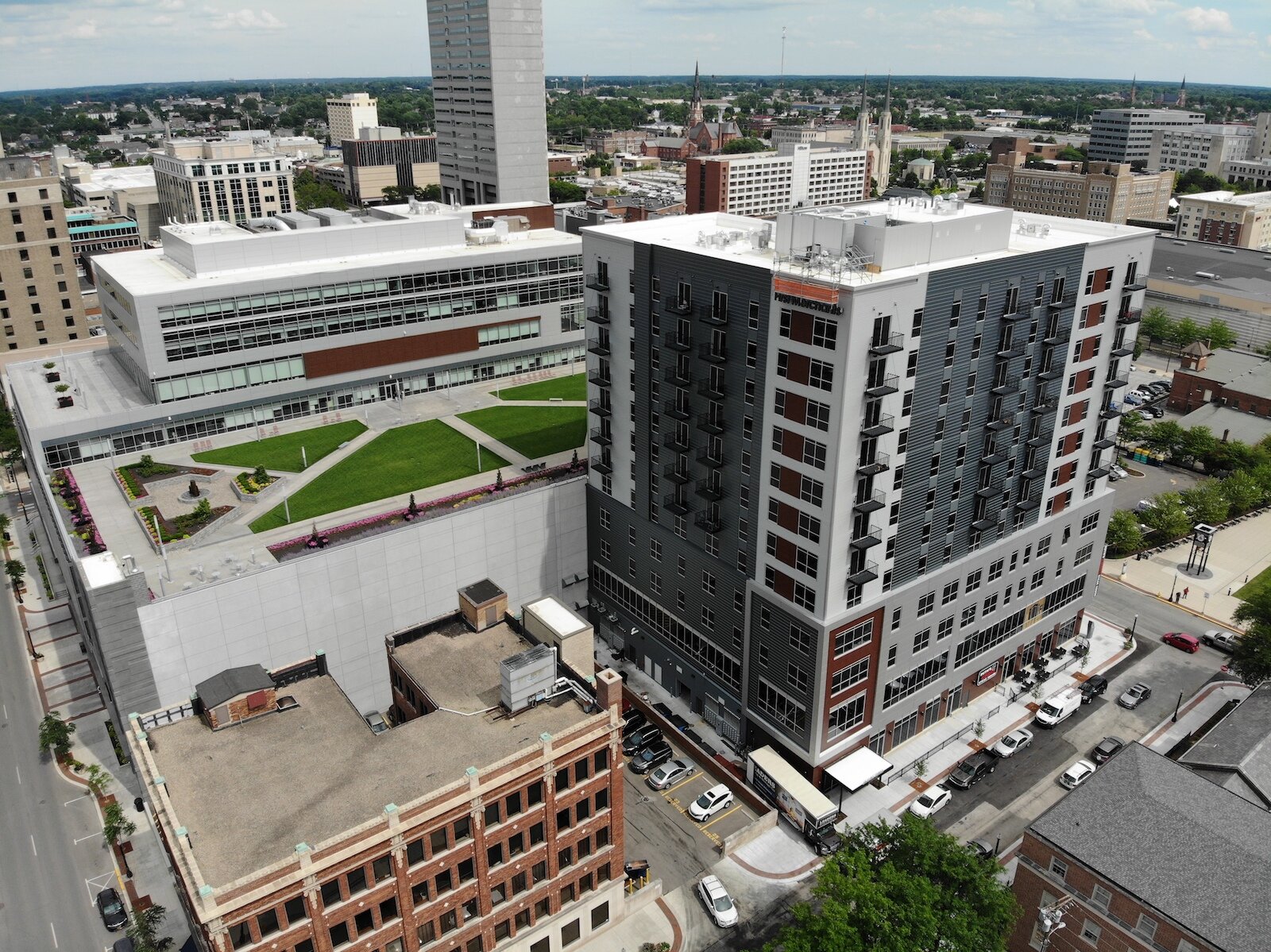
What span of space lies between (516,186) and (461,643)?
158 metres

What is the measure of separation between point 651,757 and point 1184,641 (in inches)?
2197

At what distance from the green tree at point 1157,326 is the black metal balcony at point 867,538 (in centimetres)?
13986

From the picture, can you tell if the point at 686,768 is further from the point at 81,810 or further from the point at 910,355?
the point at 81,810

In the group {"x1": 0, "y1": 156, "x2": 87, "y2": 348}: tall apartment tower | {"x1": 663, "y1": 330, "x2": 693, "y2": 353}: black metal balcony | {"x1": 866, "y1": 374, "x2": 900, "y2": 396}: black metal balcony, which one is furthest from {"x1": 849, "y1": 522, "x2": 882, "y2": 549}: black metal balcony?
{"x1": 0, "y1": 156, "x2": 87, "y2": 348}: tall apartment tower

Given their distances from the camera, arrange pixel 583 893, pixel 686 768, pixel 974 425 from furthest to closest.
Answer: pixel 686 768
pixel 974 425
pixel 583 893

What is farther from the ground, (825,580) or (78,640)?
(825,580)

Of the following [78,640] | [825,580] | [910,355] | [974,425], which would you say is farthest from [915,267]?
[78,640]

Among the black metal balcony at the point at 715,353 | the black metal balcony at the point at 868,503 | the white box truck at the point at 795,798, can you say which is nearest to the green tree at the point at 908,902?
the white box truck at the point at 795,798

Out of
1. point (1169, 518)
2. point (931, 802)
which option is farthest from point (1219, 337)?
point (931, 802)

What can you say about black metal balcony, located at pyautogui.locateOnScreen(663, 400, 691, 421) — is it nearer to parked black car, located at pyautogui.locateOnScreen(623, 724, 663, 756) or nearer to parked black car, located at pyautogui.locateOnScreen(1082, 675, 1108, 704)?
parked black car, located at pyautogui.locateOnScreen(623, 724, 663, 756)

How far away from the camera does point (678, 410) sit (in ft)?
232

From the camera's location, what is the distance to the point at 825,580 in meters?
61.9

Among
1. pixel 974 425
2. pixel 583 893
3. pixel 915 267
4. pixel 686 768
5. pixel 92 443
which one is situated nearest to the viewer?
pixel 583 893

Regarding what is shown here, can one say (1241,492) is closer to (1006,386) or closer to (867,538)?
(1006,386)
